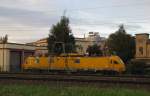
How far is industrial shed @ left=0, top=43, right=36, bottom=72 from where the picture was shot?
7681 cm

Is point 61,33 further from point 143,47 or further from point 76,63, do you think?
point 76,63

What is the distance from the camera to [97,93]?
64.4ft

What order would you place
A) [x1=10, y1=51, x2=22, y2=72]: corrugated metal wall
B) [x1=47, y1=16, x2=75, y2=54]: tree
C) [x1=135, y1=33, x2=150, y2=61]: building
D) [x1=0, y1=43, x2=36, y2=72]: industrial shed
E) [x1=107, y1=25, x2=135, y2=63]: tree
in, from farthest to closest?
[x1=107, y1=25, x2=135, y2=63]: tree, [x1=135, y1=33, x2=150, y2=61]: building, [x1=47, y1=16, x2=75, y2=54]: tree, [x1=10, y1=51, x2=22, y2=72]: corrugated metal wall, [x1=0, y1=43, x2=36, y2=72]: industrial shed

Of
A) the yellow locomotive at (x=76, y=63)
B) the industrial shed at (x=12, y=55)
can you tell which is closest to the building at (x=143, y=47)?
the industrial shed at (x=12, y=55)

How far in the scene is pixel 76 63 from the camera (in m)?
58.1

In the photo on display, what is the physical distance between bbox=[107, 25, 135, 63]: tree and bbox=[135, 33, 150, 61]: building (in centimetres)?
168

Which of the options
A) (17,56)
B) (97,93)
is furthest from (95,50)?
(97,93)

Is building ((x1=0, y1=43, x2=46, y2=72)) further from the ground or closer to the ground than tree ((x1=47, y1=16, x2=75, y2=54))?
closer to the ground

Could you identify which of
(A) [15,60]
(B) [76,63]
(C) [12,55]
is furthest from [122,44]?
(B) [76,63]

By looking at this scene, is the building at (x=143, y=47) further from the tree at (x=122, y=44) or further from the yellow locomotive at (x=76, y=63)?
the yellow locomotive at (x=76, y=63)

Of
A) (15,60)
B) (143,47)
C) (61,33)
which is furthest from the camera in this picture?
(143,47)

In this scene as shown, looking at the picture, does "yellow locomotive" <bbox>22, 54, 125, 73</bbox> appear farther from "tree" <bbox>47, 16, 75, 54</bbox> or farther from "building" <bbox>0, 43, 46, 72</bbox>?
"tree" <bbox>47, 16, 75, 54</bbox>

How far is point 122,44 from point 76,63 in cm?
3877

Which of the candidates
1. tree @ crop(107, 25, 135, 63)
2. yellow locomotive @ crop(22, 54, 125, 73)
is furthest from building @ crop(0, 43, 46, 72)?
tree @ crop(107, 25, 135, 63)
